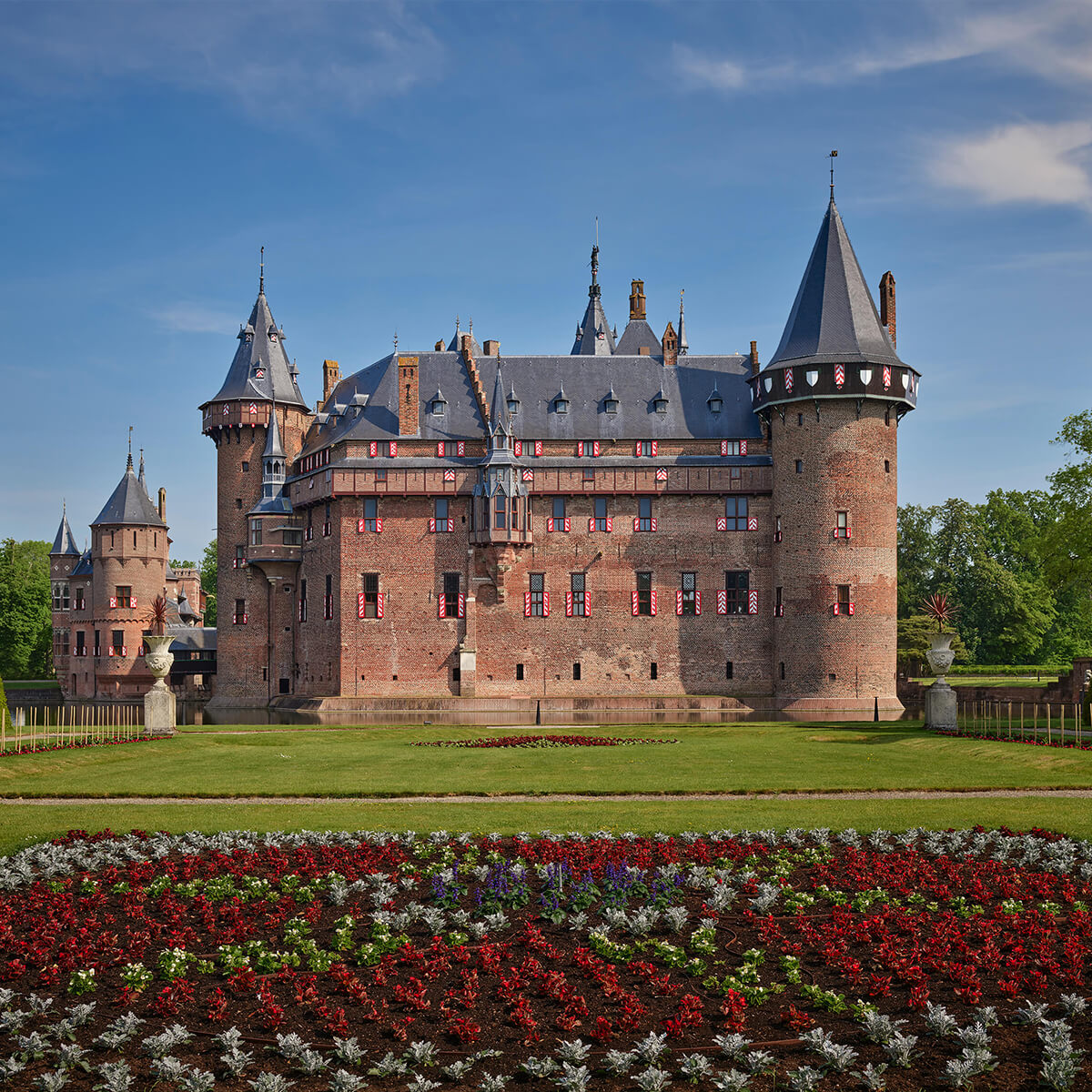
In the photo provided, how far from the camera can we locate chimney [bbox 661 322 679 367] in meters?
59.2

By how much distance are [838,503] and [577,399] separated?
549 inches

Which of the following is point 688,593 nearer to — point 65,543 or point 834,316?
point 834,316

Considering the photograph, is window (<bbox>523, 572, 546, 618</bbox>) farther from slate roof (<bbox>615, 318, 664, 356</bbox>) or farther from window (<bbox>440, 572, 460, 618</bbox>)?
slate roof (<bbox>615, 318, 664, 356</bbox>)

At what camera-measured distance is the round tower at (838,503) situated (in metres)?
50.3

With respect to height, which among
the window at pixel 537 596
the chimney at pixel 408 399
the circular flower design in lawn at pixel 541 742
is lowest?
the circular flower design in lawn at pixel 541 742

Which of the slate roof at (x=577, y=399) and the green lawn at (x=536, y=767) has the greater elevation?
the slate roof at (x=577, y=399)

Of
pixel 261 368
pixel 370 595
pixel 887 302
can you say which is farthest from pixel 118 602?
pixel 887 302

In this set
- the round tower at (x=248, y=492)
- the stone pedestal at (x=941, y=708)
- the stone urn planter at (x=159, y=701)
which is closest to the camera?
the stone pedestal at (x=941, y=708)

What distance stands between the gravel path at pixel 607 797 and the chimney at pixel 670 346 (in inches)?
1542

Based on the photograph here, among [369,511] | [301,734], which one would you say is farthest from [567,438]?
[301,734]

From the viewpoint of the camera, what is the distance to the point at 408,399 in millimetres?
56250

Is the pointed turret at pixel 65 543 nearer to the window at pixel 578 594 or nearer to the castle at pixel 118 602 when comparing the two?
the castle at pixel 118 602

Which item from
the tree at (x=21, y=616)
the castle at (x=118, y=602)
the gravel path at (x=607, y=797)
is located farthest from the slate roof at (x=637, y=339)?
the tree at (x=21, y=616)

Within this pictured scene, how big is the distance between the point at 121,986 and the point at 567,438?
4653 cm
